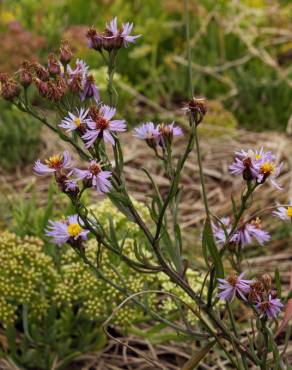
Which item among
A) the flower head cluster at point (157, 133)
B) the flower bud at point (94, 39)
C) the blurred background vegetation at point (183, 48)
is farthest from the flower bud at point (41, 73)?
the blurred background vegetation at point (183, 48)

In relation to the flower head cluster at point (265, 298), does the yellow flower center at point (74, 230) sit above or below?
above

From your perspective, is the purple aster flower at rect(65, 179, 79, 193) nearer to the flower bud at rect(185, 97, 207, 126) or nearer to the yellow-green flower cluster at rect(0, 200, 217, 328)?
the flower bud at rect(185, 97, 207, 126)

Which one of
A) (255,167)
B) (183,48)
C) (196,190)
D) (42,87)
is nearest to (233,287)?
(255,167)

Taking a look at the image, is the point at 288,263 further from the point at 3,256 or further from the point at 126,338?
the point at 3,256

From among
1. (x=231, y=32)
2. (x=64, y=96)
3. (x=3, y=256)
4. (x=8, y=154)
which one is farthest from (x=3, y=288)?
(x=231, y=32)

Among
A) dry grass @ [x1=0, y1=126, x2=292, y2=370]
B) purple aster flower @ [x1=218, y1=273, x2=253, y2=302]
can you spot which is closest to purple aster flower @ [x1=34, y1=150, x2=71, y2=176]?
purple aster flower @ [x1=218, y1=273, x2=253, y2=302]

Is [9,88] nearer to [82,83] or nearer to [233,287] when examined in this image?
[82,83]

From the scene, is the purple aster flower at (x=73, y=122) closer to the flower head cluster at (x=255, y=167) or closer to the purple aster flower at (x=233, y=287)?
the flower head cluster at (x=255, y=167)
